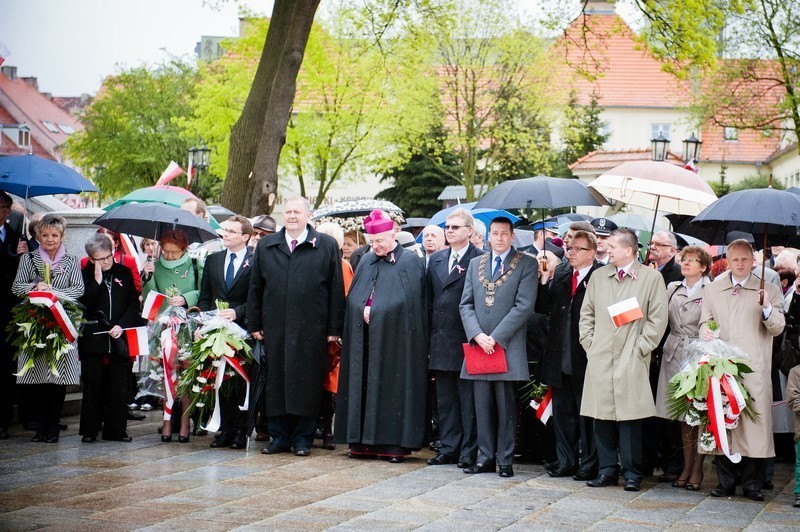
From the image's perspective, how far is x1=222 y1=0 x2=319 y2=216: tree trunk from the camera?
16328mm

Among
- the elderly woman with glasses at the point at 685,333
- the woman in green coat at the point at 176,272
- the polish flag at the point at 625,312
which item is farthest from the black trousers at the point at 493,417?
the woman in green coat at the point at 176,272

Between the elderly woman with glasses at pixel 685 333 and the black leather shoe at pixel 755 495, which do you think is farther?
the elderly woman with glasses at pixel 685 333

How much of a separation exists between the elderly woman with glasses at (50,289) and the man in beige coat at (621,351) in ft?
15.7

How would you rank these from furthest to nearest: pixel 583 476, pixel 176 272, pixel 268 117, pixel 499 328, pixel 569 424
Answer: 1. pixel 268 117
2. pixel 176 272
3. pixel 569 424
4. pixel 499 328
5. pixel 583 476

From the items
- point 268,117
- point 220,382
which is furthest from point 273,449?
point 268,117

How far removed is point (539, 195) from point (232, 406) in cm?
346

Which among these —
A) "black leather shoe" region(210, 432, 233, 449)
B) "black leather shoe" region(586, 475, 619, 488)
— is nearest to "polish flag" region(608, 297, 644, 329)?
"black leather shoe" region(586, 475, 619, 488)

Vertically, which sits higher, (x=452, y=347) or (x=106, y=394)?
(x=452, y=347)

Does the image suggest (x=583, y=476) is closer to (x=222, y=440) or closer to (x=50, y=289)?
(x=222, y=440)

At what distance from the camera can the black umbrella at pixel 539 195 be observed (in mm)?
9367

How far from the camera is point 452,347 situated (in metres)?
9.65

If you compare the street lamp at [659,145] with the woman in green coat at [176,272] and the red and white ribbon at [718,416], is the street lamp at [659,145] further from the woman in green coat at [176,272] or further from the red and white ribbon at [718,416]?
the red and white ribbon at [718,416]

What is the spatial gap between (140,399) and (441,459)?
4741mm

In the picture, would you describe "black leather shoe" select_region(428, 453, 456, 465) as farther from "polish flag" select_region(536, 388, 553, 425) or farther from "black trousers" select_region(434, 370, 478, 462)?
"polish flag" select_region(536, 388, 553, 425)
